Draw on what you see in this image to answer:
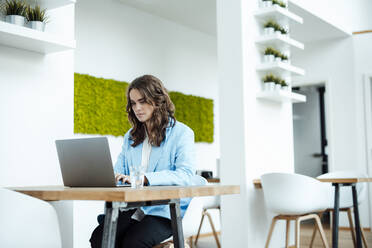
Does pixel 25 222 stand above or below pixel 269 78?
below

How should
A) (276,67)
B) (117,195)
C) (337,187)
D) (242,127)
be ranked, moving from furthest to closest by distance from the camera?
(276,67), (242,127), (337,187), (117,195)

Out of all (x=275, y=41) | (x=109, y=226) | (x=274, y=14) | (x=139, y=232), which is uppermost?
(x=274, y=14)

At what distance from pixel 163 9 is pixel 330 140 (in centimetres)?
279

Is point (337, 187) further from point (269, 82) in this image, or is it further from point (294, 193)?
point (269, 82)

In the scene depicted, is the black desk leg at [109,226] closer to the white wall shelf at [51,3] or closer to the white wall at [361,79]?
the white wall shelf at [51,3]

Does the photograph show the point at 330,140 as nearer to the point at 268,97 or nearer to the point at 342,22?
the point at 342,22

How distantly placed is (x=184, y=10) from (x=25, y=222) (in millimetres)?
4060

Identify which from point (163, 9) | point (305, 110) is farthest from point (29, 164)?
point (305, 110)

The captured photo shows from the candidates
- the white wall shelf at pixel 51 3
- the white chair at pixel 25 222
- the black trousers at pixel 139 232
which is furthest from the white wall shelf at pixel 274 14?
the white chair at pixel 25 222

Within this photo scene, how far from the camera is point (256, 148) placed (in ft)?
13.7

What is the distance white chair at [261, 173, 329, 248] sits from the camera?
3.61 metres

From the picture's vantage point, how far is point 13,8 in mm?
2510

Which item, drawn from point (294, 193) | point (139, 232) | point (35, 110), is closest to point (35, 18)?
point (35, 110)

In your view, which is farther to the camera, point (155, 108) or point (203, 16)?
point (203, 16)
